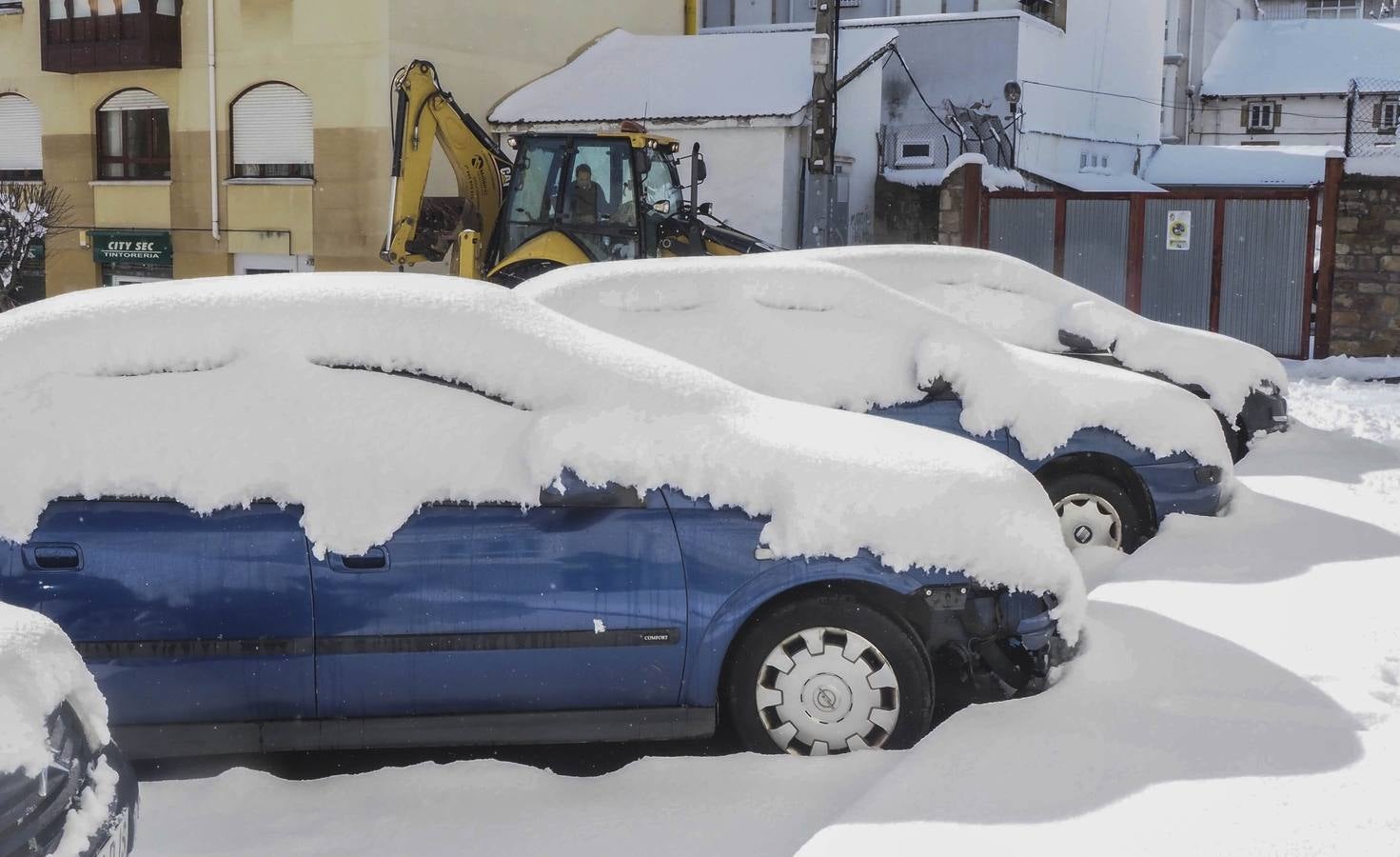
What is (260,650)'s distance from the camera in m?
4.20

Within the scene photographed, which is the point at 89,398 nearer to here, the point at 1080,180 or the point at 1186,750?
the point at 1186,750

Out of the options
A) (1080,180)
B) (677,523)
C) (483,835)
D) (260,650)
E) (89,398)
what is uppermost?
(1080,180)

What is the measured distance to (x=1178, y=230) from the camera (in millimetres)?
17016

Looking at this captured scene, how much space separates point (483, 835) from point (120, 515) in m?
1.43

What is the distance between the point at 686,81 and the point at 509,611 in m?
19.0

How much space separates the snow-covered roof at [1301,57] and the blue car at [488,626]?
1861 inches

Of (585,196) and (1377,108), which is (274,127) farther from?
(1377,108)

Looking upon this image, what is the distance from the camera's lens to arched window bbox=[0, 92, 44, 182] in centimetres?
2431

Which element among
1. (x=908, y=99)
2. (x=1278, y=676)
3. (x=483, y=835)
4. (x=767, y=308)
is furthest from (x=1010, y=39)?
(x=483, y=835)

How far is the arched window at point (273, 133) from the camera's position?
2148 cm

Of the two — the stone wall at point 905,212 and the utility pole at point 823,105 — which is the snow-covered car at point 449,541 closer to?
the utility pole at point 823,105

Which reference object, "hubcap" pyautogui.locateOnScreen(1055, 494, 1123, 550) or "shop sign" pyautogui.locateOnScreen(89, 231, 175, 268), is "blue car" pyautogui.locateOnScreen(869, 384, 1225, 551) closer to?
"hubcap" pyautogui.locateOnScreen(1055, 494, 1123, 550)

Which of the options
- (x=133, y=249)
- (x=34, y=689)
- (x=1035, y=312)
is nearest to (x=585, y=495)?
(x=34, y=689)

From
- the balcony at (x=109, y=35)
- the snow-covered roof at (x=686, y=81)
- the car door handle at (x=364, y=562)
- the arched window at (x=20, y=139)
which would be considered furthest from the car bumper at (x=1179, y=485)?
the arched window at (x=20, y=139)
